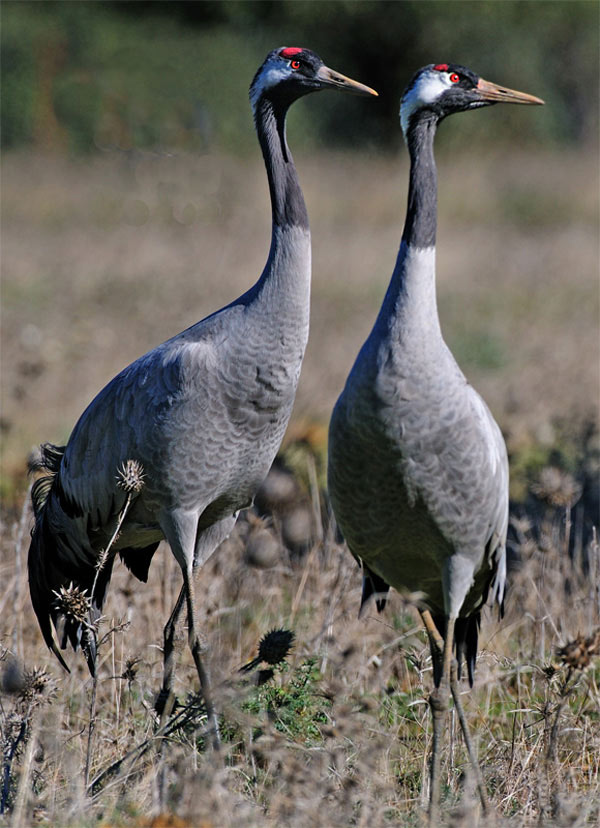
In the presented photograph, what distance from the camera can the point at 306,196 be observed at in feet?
48.5

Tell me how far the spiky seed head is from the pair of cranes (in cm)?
20

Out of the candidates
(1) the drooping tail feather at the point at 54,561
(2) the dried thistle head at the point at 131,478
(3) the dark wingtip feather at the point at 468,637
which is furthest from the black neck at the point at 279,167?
(3) the dark wingtip feather at the point at 468,637

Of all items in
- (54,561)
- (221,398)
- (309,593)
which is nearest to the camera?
(221,398)

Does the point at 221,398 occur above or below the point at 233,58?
below

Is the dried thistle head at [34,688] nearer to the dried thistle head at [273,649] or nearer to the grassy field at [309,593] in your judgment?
the grassy field at [309,593]

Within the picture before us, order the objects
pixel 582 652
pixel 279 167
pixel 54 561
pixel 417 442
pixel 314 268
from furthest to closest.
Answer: pixel 314 268
pixel 54 561
pixel 279 167
pixel 417 442
pixel 582 652

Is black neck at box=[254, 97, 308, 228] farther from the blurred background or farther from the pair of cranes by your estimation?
the blurred background

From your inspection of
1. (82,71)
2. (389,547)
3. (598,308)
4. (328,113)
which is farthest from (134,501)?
(328,113)

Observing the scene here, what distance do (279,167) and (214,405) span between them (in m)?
0.76

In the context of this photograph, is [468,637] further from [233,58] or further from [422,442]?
[233,58]

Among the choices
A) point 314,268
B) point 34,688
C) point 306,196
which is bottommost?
point 34,688

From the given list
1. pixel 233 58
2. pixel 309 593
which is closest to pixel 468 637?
pixel 309 593

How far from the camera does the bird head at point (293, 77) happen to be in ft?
11.7

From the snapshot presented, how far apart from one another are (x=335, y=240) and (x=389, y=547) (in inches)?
403
